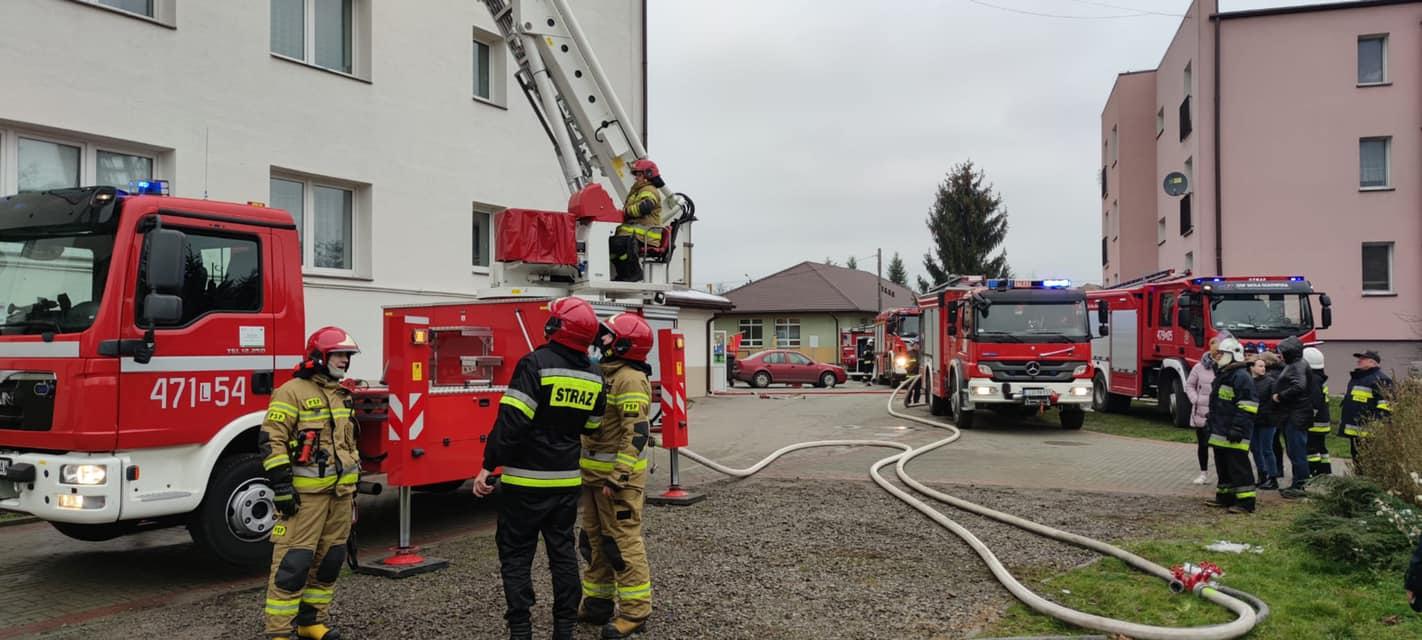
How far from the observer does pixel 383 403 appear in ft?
22.4

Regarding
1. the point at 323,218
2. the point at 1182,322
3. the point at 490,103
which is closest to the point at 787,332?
the point at 1182,322

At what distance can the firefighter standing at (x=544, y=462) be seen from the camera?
15.0ft

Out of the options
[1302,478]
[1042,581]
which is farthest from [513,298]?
[1302,478]

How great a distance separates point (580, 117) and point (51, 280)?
4828 mm

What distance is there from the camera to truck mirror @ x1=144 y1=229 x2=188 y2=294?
561cm

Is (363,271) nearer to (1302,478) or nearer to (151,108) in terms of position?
(151,108)

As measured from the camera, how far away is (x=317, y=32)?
12.0 metres

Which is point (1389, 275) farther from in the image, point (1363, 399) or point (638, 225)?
point (638, 225)

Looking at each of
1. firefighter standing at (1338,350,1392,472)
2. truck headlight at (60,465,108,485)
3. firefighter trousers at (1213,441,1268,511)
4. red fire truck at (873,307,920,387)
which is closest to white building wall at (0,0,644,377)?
truck headlight at (60,465,108,485)

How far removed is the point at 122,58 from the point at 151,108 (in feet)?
1.82

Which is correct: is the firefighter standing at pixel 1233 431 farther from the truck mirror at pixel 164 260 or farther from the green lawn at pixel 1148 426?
the truck mirror at pixel 164 260

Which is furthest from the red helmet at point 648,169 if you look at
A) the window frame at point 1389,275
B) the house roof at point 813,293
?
the house roof at point 813,293

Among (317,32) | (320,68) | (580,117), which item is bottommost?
(580,117)

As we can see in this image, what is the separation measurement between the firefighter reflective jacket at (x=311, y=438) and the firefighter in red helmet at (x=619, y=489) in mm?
1327
